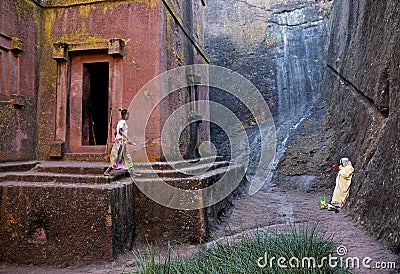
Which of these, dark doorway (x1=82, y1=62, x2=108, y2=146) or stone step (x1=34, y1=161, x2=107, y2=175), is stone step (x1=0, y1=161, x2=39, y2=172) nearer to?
stone step (x1=34, y1=161, x2=107, y2=175)

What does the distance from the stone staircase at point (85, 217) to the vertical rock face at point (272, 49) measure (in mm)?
8405

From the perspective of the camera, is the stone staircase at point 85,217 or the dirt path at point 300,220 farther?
the stone staircase at point 85,217

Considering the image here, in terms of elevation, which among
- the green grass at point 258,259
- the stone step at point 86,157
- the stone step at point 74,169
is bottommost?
the green grass at point 258,259

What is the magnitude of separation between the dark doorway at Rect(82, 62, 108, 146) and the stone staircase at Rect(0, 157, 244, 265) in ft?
7.69

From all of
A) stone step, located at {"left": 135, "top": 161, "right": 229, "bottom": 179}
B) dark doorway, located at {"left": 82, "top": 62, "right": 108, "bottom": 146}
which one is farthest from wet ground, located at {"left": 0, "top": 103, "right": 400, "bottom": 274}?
dark doorway, located at {"left": 82, "top": 62, "right": 108, "bottom": 146}

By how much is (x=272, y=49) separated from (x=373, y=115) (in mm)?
11962

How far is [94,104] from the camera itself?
28.3 ft

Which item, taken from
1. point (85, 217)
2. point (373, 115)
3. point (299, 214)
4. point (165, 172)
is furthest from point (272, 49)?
point (85, 217)

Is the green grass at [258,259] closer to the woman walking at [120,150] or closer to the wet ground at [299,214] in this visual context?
the wet ground at [299,214]

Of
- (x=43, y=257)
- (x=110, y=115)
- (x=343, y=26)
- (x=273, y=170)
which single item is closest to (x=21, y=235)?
(x=43, y=257)

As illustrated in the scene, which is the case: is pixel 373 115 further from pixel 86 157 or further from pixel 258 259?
pixel 86 157

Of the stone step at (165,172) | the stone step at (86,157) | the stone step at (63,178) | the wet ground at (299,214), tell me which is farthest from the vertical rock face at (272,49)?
the stone step at (63,178)

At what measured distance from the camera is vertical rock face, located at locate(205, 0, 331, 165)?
589 inches

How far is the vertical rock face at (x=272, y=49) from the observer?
49.1 feet
